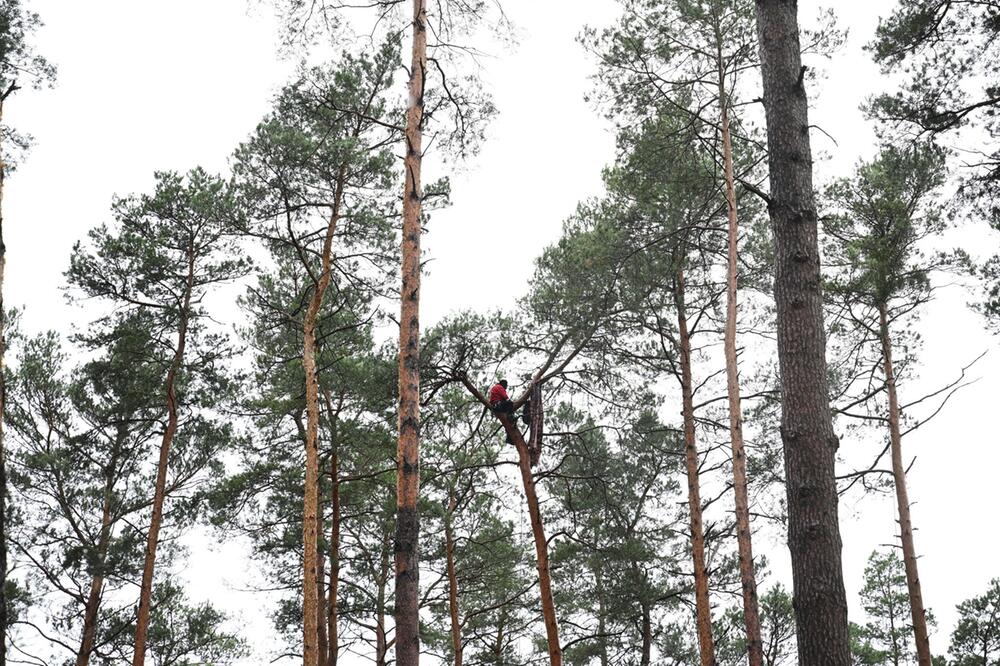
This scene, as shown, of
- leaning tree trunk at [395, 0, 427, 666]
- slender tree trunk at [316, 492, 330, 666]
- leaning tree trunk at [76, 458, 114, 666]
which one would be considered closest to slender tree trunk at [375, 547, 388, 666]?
slender tree trunk at [316, 492, 330, 666]

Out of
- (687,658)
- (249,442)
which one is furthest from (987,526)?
(249,442)

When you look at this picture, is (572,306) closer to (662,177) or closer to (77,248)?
(662,177)

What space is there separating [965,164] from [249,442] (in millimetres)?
12733

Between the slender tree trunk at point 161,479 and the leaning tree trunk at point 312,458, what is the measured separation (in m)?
3.03

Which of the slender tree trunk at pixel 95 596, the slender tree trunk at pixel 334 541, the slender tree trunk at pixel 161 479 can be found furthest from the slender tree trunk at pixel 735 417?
the slender tree trunk at pixel 95 596

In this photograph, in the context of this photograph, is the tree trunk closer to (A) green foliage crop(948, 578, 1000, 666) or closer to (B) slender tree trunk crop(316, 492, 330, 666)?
(B) slender tree trunk crop(316, 492, 330, 666)

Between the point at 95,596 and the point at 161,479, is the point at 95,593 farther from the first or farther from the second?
the point at 161,479

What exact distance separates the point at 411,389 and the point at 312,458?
4722mm

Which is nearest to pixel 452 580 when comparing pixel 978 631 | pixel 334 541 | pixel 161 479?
pixel 334 541

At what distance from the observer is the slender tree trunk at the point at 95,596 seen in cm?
1492

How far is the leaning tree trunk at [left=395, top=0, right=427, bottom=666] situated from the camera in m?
7.37

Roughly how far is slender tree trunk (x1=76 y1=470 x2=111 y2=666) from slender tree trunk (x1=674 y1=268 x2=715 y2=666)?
403 inches

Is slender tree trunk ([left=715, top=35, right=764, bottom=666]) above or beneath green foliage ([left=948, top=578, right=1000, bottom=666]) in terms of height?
above

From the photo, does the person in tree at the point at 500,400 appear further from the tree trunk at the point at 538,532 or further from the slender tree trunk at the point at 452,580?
the slender tree trunk at the point at 452,580
